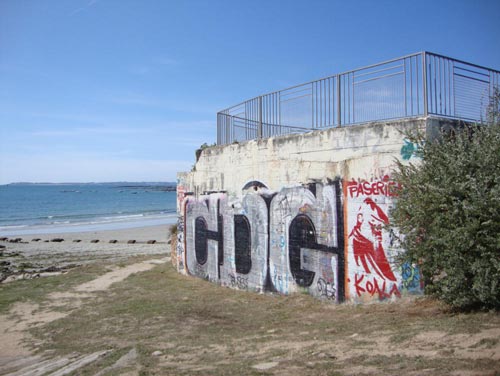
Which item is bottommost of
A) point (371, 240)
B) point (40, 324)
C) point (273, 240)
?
point (40, 324)

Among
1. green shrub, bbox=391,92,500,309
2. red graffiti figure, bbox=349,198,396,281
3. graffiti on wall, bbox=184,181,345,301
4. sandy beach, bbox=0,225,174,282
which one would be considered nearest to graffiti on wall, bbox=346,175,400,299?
red graffiti figure, bbox=349,198,396,281

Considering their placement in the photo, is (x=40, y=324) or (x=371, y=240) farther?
(x=40, y=324)

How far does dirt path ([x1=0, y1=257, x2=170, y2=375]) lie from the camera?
776cm

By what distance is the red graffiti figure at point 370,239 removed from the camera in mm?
8672

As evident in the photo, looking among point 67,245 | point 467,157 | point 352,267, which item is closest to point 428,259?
point 467,157

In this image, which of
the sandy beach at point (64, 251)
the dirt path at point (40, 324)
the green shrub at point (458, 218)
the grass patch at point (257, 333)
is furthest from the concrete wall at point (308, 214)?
the sandy beach at point (64, 251)

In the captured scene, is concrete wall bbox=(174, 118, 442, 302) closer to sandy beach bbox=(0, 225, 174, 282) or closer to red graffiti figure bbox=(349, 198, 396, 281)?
red graffiti figure bbox=(349, 198, 396, 281)

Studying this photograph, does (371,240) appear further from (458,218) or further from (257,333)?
(257,333)

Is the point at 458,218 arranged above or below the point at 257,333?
above

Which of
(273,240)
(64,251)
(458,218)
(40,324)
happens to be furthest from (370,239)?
(64,251)

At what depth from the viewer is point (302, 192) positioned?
34.8 feet

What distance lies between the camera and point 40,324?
35.3 feet

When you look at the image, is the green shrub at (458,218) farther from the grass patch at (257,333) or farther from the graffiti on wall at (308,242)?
the graffiti on wall at (308,242)

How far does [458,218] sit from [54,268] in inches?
748
